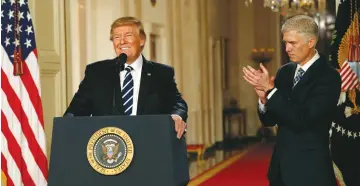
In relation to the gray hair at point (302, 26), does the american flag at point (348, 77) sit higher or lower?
lower

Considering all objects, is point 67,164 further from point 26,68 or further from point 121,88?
point 26,68

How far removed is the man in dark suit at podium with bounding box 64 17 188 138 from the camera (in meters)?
3.28

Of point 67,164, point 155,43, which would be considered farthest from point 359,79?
point 155,43

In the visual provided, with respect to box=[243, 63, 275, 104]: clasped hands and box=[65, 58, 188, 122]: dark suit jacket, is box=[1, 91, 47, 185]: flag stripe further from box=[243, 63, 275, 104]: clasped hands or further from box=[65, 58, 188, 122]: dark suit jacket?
box=[243, 63, 275, 104]: clasped hands

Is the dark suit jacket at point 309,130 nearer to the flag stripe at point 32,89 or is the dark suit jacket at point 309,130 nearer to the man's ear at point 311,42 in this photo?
the man's ear at point 311,42

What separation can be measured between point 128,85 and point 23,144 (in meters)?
1.84

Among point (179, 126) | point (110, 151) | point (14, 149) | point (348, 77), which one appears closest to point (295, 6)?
point (348, 77)

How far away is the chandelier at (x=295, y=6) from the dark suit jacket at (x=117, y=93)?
11952 millimetres

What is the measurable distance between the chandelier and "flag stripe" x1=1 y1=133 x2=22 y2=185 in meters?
11.0

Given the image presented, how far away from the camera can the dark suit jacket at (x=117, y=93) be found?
3350 millimetres

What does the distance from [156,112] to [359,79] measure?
8.21 ft

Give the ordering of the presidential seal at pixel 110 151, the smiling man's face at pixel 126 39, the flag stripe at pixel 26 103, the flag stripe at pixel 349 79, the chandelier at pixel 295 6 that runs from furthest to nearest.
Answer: the chandelier at pixel 295 6 < the flag stripe at pixel 349 79 < the flag stripe at pixel 26 103 < the smiling man's face at pixel 126 39 < the presidential seal at pixel 110 151

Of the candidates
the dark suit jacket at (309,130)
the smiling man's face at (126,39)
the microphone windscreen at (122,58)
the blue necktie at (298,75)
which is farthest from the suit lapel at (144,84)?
the blue necktie at (298,75)

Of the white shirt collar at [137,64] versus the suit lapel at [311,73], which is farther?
the white shirt collar at [137,64]
